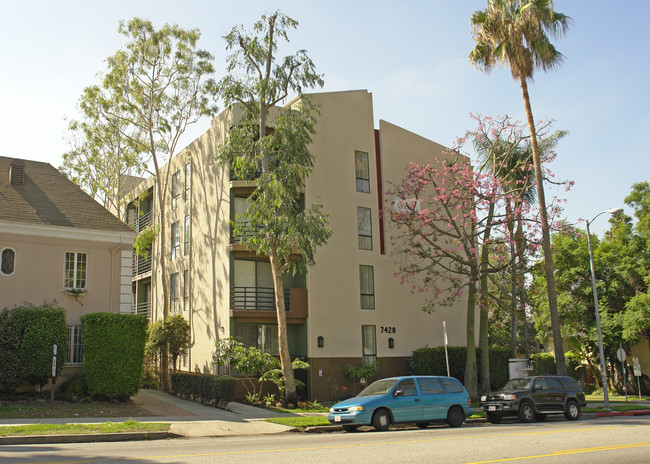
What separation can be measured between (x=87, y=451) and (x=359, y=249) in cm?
1886

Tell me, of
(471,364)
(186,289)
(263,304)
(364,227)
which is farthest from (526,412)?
(186,289)

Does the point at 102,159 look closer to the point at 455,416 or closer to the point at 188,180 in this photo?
the point at 188,180

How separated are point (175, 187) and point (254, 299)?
988 centimetres

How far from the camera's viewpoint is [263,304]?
26.8m

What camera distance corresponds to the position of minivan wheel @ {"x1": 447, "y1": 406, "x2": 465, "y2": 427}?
17.7 metres

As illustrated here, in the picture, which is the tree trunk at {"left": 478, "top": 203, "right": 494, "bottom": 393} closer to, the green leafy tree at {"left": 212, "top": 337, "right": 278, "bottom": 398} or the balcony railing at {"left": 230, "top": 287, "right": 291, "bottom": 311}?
the balcony railing at {"left": 230, "top": 287, "right": 291, "bottom": 311}

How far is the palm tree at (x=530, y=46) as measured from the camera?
931 inches

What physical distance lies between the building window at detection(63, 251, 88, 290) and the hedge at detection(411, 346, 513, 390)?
1523cm

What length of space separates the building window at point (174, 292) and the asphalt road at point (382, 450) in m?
18.3

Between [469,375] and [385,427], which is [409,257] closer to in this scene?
[469,375]

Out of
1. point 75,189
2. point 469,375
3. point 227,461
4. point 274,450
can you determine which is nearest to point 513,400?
point 469,375

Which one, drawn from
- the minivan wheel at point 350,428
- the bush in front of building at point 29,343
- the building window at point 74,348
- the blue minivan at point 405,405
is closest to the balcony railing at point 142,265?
the building window at point 74,348

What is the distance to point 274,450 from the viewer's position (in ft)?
37.2

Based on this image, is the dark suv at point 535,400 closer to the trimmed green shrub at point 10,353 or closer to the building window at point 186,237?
the trimmed green shrub at point 10,353
